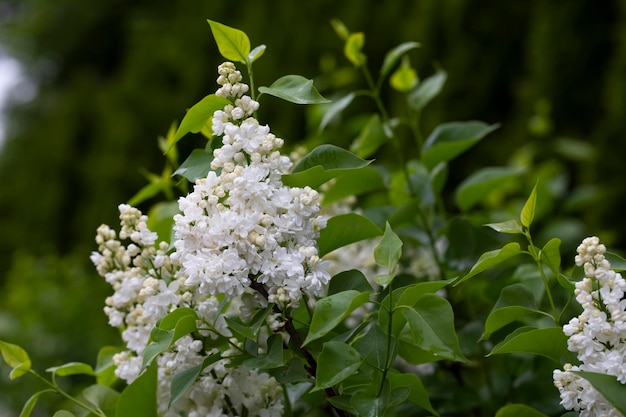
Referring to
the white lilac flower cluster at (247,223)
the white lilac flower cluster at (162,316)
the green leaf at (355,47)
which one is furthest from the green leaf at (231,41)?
the green leaf at (355,47)

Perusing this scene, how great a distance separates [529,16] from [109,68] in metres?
5.31

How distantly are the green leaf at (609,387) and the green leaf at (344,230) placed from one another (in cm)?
25

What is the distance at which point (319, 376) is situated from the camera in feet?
2.00

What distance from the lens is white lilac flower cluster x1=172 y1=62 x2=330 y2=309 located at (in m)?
0.63

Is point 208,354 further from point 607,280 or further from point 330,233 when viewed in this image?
point 607,280

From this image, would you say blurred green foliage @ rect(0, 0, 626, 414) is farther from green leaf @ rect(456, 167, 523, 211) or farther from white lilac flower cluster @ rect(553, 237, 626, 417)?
white lilac flower cluster @ rect(553, 237, 626, 417)

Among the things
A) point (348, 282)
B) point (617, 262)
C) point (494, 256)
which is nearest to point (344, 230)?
point (348, 282)

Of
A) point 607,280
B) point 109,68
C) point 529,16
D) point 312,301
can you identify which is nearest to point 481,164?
point 529,16

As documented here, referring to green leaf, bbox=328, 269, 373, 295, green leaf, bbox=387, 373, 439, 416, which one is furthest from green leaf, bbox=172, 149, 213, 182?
green leaf, bbox=387, 373, 439, 416

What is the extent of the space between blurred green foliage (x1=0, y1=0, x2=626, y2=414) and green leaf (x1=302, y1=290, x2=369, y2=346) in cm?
69

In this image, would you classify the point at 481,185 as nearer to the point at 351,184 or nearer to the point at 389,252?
the point at 351,184

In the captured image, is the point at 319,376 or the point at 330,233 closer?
the point at 319,376

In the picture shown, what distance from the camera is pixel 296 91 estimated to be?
690 mm

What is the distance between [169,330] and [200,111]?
0.21 metres
